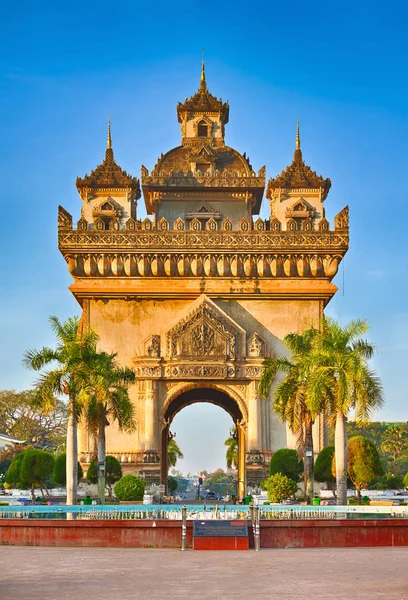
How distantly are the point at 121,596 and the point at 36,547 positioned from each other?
30.9 feet

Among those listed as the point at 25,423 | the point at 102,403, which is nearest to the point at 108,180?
the point at 102,403

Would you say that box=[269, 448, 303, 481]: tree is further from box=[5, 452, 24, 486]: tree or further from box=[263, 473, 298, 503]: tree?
box=[5, 452, 24, 486]: tree

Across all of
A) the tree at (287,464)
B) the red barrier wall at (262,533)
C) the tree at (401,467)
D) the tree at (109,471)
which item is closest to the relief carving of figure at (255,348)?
the tree at (287,464)

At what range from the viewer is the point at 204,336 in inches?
1506

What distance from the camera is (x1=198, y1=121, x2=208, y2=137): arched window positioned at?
44844 millimetres

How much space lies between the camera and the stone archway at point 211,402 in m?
39.6

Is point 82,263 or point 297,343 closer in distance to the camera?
point 297,343

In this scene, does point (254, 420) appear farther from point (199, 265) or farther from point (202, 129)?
point (202, 129)

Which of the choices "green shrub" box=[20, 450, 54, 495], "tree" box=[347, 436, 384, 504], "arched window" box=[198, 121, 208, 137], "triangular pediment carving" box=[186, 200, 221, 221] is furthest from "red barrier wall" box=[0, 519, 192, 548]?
"arched window" box=[198, 121, 208, 137]

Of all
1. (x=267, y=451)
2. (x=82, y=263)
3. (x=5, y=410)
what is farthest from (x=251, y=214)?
(x=5, y=410)

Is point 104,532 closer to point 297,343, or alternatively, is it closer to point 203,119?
point 297,343

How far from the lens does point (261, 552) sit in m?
20.0

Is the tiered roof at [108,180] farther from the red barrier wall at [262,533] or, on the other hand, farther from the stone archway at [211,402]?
the red barrier wall at [262,533]

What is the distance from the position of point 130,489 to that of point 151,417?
6.41 metres
